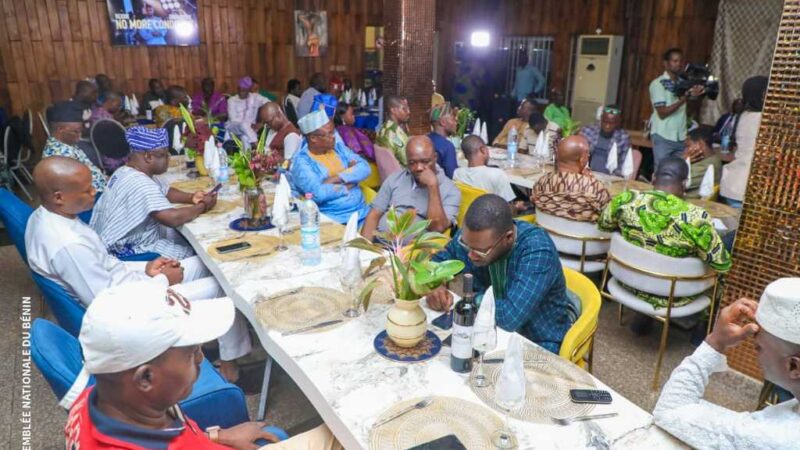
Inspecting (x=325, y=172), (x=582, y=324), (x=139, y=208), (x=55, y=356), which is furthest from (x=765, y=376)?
(x=139, y=208)

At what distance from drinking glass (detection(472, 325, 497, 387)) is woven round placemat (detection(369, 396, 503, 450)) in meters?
0.12

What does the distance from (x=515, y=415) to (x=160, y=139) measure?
2644 mm

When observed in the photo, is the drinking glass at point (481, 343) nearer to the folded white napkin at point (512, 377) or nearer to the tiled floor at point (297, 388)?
the folded white napkin at point (512, 377)

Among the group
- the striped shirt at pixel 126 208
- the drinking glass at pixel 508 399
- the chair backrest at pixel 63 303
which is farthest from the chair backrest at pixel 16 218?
the drinking glass at pixel 508 399

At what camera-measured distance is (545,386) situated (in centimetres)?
167

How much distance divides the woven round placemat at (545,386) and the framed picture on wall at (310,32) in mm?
9810

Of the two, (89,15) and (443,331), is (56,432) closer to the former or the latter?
(443,331)

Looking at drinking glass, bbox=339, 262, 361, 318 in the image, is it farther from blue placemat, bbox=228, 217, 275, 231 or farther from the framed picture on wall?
the framed picture on wall

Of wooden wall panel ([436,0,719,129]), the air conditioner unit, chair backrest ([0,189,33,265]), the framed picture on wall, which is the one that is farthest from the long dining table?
the framed picture on wall

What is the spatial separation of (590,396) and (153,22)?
386 inches

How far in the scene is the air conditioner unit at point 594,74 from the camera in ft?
27.4

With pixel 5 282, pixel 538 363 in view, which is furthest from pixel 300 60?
pixel 538 363

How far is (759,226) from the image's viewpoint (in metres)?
2.59

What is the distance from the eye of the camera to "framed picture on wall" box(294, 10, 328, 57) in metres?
10.4
